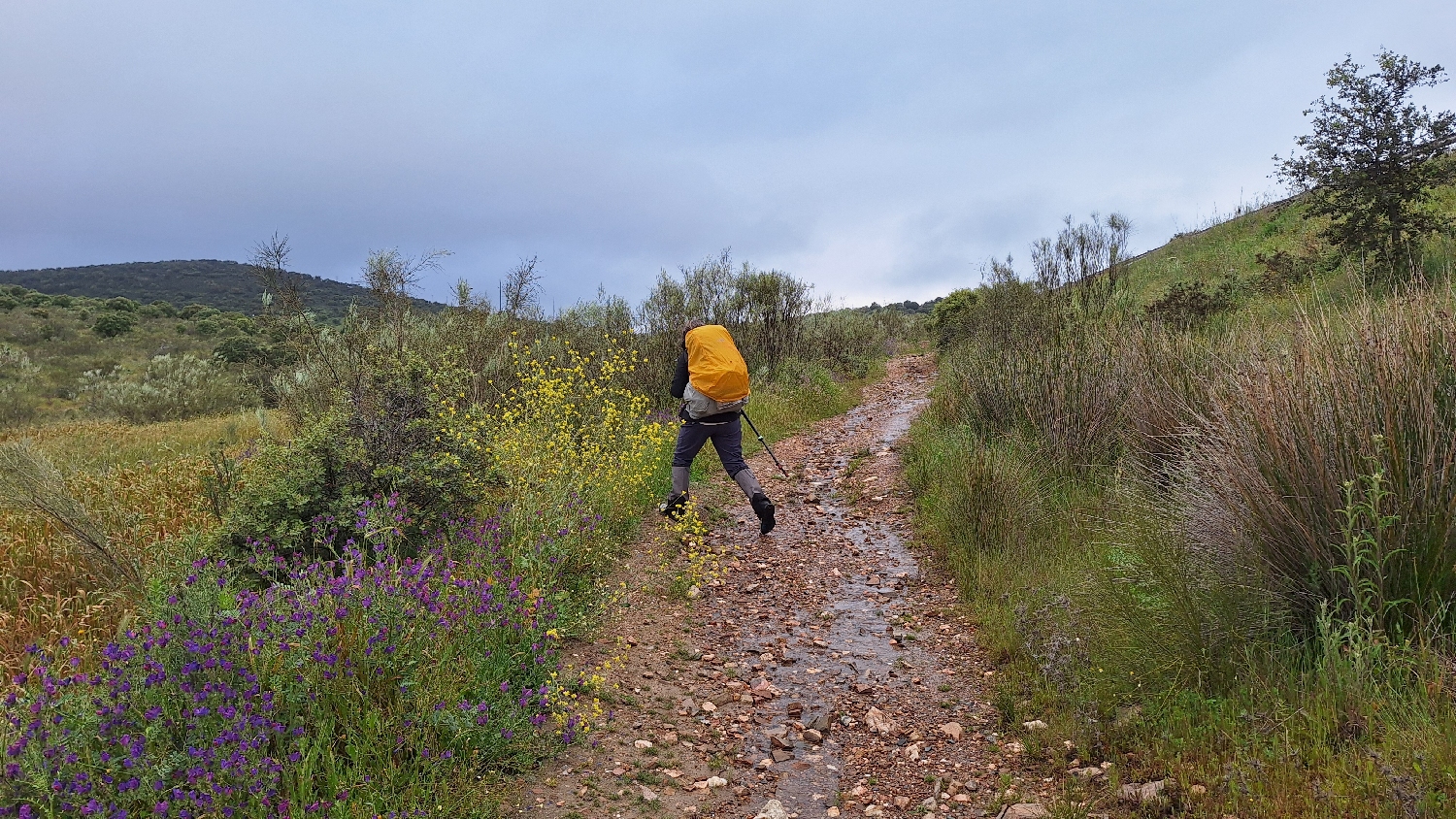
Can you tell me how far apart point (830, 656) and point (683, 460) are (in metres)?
2.59

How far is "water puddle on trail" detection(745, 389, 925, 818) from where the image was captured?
3.56 meters

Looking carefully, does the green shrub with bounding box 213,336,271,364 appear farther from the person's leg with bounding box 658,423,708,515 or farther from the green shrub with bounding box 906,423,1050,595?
the green shrub with bounding box 906,423,1050,595

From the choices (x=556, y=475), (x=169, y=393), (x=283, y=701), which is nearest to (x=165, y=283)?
(x=169, y=393)

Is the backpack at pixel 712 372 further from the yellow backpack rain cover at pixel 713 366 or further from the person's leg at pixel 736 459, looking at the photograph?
the person's leg at pixel 736 459

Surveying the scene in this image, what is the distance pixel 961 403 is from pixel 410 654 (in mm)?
8316

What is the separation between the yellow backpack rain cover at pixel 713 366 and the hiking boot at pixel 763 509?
1000 mm

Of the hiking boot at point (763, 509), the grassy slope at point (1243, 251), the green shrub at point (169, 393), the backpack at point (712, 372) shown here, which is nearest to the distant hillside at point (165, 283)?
the green shrub at point (169, 393)

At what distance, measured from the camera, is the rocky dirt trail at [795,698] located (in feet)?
10.6

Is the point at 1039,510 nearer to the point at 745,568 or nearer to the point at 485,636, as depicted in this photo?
the point at 745,568

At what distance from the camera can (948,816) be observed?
10.3 feet

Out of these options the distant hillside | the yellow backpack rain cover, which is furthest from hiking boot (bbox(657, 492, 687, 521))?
the distant hillside

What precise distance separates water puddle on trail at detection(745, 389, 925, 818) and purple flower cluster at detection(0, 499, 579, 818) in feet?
3.75

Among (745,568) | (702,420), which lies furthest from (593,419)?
(745,568)

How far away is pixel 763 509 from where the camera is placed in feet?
22.6
